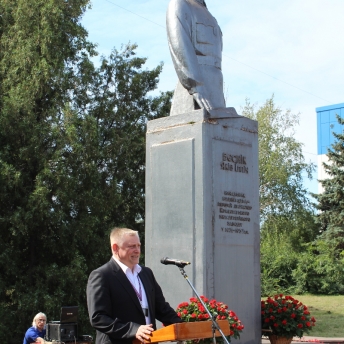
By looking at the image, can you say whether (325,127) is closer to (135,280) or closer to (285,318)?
(285,318)

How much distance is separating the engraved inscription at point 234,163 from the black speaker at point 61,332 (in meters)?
4.05

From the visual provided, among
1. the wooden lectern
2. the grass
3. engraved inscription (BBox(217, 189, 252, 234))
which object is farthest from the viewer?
the grass

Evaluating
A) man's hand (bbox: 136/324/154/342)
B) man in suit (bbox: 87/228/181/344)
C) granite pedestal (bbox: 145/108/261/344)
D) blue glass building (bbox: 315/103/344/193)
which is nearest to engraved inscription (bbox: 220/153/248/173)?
Result: granite pedestal (bbox: 145/108/261/344)

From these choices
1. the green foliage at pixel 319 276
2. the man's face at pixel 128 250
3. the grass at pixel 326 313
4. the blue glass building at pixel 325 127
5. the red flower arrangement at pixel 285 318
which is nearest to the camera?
the man's face at pixel 128 250

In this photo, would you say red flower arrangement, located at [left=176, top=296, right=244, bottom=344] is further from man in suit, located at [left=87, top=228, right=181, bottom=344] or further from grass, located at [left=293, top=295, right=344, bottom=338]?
grass, located at [left=293, top=295, right=344, bottom=338]

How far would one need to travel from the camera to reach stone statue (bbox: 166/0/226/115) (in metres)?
8.50

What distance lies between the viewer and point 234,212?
322 inches

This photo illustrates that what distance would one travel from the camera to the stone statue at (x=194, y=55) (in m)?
8.50

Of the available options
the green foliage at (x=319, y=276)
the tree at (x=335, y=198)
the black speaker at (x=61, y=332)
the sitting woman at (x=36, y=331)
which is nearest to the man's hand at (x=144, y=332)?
the black speaker at (x=61, y=332)

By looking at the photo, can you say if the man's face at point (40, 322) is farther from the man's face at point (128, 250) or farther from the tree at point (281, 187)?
the tree at point (281, 187)

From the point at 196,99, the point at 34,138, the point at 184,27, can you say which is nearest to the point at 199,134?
the point at 196,99

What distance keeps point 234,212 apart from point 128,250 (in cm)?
410

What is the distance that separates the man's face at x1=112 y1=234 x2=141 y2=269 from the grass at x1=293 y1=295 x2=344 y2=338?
10.3 metres

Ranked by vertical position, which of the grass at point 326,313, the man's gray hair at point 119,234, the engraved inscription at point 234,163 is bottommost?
the grass at point 326,313
